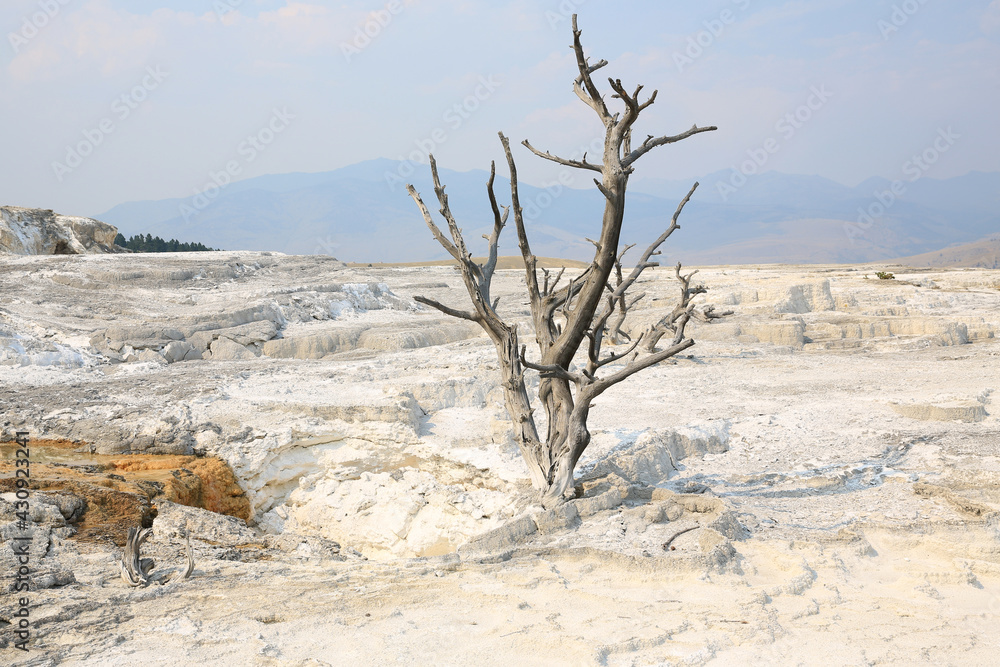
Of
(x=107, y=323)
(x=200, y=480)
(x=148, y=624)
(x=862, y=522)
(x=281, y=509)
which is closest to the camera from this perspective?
(x=148, y=624)

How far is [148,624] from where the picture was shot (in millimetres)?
3559

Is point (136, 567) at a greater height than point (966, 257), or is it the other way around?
point (966, 257)

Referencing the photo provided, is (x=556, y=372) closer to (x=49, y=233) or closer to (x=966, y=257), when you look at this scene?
(x=49, y=233)

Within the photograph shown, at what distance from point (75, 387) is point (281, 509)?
3.99 m

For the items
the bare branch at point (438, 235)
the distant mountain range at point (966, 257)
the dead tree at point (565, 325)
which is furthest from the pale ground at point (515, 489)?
the distant mountain range at point (966, 257)

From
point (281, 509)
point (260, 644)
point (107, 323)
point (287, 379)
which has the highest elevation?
point (107, 323)

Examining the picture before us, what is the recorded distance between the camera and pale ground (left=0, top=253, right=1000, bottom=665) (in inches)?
136

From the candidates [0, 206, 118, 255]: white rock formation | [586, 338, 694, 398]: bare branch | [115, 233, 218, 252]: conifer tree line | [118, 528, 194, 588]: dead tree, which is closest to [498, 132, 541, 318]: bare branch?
[586, 338, 694, 398]: bare branch

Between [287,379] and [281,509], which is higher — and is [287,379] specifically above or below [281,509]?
above

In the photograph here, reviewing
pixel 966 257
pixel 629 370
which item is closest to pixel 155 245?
pixel 629 370

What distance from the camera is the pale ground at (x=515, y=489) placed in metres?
3.46

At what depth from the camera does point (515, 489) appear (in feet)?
22.6

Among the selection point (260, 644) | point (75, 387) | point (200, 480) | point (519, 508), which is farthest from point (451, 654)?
point (75, 387)

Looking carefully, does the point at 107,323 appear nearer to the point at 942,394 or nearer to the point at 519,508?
the point at 519,508
